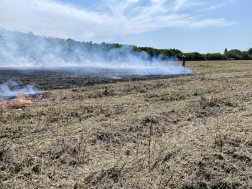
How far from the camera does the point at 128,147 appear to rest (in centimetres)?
406

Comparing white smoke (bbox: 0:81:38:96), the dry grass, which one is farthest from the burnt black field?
the dry grass

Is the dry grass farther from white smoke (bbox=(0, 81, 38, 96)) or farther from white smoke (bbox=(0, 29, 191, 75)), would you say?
white smoke (bbox=(0, 29, 191, 75))

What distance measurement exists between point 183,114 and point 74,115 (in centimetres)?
411

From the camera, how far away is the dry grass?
297 centimetres

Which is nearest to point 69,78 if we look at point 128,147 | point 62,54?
point 128,147

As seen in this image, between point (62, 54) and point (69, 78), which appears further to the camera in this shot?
point (62, 54)

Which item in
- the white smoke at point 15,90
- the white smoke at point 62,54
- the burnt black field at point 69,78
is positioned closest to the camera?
the white smoke at point 15,90

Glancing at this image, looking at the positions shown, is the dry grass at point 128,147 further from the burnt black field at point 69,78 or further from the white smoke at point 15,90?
the burnt black field at point 69,78

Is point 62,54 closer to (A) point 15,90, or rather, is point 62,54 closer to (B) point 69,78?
(B) point 69,78

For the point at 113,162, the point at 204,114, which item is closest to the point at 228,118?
the point at 204,114

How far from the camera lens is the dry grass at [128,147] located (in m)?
2.97

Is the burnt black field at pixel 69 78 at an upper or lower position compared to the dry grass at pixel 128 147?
upper

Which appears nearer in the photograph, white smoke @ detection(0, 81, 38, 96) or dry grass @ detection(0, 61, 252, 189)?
dry grass @ detection(0, 61, 252, 189)

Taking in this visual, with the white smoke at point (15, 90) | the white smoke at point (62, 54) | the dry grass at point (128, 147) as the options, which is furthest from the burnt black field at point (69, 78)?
the white smoke at point (62, 54)
